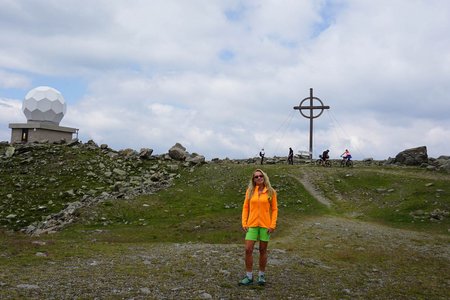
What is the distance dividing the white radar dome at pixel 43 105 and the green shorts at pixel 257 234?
143ft

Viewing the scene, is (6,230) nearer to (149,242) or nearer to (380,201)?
(149,242)

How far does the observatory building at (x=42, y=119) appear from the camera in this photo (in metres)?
48.0

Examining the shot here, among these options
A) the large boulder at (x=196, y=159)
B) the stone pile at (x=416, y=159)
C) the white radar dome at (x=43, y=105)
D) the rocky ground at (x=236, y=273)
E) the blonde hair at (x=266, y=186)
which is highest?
the white radar dome at (x=43, y=105)

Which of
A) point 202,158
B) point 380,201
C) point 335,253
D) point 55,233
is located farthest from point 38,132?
point 335,253

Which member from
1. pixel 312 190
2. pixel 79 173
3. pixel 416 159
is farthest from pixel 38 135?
pixel 416 159

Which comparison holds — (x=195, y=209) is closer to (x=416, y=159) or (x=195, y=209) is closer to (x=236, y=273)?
(x=236, y=273)

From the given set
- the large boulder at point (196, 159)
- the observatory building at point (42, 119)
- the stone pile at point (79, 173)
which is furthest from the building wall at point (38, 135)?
the large boulder at point (196, 159)

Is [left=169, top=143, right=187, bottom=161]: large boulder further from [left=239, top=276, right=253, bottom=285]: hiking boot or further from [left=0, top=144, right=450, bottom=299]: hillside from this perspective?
[left=239, top=276, right=253, bottom=285]: hiking boot

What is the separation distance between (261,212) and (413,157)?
37.0 metres

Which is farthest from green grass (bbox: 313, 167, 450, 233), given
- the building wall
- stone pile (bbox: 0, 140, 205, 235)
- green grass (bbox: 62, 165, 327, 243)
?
the building wall

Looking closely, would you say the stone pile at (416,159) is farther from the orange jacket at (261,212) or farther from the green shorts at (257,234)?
the green shorts at (257,234)

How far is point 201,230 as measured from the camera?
2353cm

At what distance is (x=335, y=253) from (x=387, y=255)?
2.13m

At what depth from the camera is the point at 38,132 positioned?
47.9m
